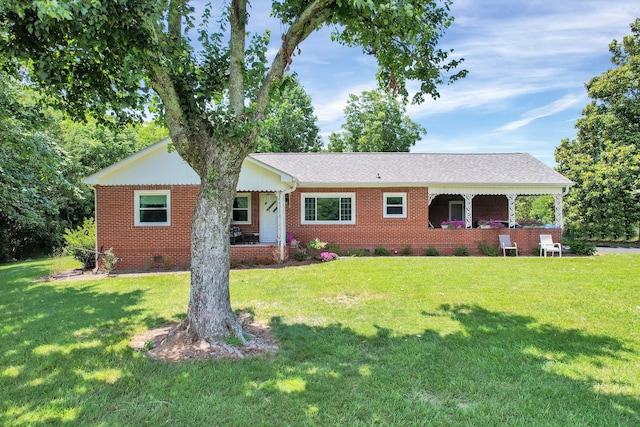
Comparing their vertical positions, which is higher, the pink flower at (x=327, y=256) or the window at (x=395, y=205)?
the window at (x=395, y=205)

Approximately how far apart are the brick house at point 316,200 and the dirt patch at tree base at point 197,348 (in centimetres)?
773

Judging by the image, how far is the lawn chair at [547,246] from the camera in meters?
15.1

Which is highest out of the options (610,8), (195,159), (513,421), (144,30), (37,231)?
(610,8)

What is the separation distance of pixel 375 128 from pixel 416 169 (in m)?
16.6

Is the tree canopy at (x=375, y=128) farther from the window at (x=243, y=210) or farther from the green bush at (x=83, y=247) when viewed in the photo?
the green bush at (x=83, y=247)

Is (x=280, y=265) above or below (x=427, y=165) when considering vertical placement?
below

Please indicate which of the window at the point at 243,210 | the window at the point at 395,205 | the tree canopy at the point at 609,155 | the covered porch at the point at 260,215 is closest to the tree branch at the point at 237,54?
the covered porch at the point at 260,215

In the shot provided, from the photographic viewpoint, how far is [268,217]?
15578 mm

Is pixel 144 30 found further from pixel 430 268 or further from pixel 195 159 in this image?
pixel 430 268

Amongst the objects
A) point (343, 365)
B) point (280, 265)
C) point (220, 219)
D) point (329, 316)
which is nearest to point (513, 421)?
point (343, 365)

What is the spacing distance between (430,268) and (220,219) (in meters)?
8.17

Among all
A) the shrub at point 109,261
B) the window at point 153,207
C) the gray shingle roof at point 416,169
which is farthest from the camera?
the gray shingle roof at point 416,169

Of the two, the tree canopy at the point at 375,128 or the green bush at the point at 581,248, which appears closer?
the green bush at the point at 581,248

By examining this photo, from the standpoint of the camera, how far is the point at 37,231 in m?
21.2
